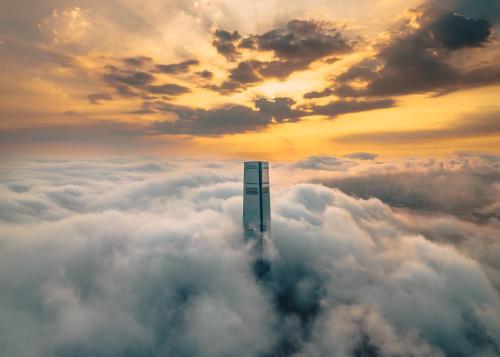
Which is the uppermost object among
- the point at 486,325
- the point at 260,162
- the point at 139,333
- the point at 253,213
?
the point at 260,162

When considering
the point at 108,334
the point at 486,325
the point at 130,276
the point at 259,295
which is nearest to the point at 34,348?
the point at 108,334

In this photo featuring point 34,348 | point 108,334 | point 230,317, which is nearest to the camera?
point 34,348

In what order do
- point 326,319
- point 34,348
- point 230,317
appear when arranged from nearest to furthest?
1. point 34,348
2. point 230,317
3. point 326,319

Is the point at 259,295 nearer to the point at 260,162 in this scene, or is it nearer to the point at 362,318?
the point at 362,318

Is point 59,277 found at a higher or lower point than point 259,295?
higher

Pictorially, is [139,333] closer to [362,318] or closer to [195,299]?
[195,299]

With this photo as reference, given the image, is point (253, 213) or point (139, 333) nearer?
point (139, 333)

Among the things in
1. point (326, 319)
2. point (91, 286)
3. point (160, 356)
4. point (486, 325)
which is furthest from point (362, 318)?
point (91, 286)
